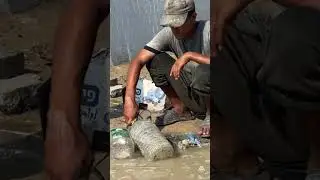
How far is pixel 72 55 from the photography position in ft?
8.19

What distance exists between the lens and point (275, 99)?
8.22 ft

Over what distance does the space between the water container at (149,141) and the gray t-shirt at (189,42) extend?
228mm

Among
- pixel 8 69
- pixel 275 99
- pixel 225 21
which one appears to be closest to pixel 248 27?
pixel 225 21

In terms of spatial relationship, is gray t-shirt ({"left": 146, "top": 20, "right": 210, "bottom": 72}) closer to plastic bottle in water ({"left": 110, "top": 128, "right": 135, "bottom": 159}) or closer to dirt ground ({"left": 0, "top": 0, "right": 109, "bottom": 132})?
dirt ground ({"left": 0, "top": 0, "right": 109, "bottom": 132})

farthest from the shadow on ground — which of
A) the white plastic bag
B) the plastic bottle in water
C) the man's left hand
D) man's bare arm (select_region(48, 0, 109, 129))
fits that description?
the man's left hand

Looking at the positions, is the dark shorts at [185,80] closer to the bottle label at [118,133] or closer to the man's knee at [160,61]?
the man's knee at [160,61]

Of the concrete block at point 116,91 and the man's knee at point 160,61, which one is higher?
the man's knee at point 160,61

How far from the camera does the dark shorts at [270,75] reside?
2.48 metres

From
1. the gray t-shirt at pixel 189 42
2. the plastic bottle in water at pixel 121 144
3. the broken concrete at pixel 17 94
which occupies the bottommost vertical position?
the plastic bottle in water at pixel 121 144

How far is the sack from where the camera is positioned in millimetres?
2463

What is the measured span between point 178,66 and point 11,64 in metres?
0.55

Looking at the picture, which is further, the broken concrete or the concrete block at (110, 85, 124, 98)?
the broken concrete

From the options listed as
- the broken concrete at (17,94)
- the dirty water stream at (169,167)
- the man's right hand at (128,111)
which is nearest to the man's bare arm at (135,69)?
the man's right hand at (128,111)

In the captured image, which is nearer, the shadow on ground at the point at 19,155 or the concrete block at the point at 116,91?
the concrete block at the point at 116,91
